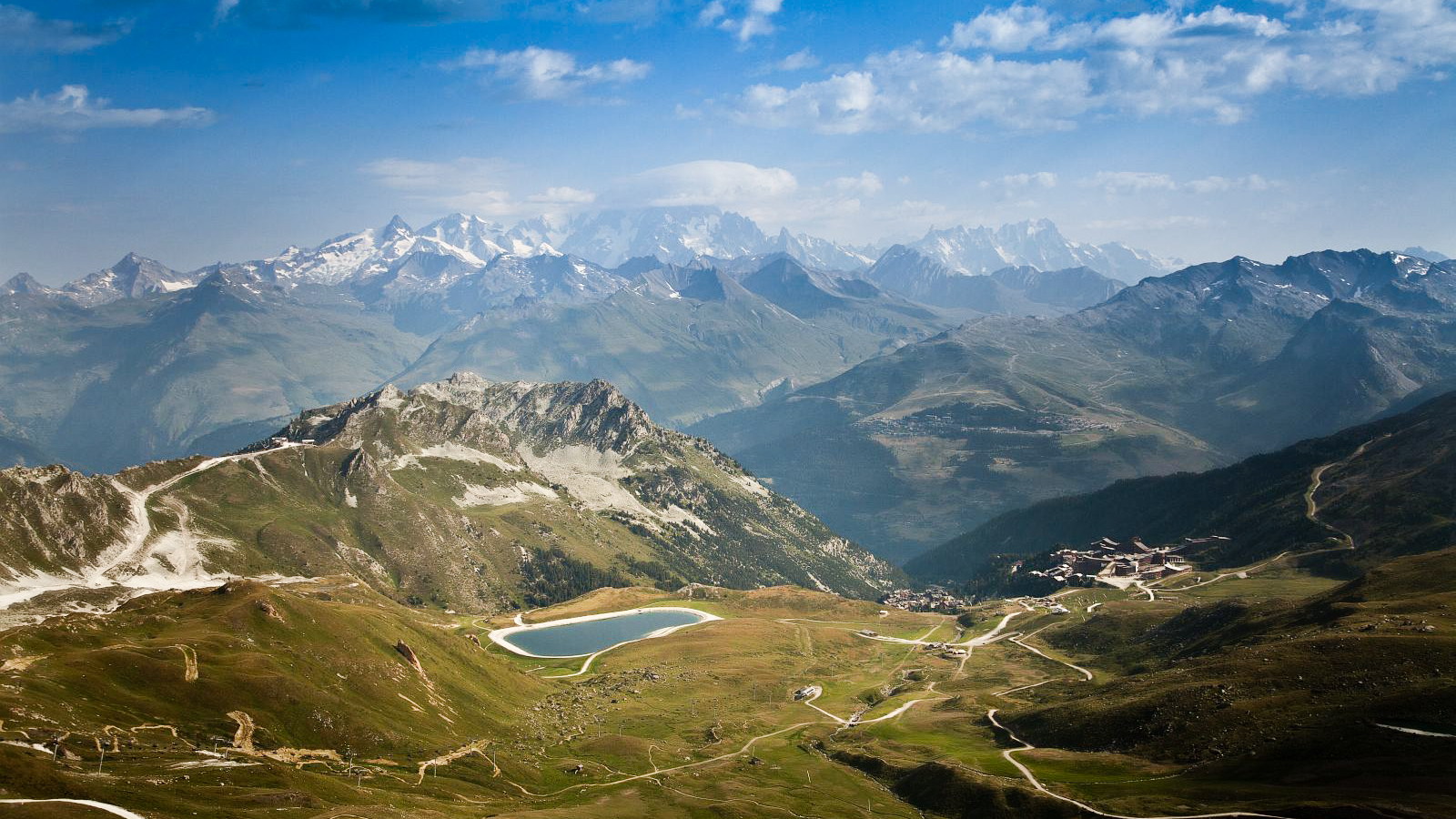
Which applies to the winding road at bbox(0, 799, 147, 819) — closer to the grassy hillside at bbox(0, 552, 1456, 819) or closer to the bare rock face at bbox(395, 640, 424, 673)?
the grassy hillside at bbox(0, 552, 1456, 819)

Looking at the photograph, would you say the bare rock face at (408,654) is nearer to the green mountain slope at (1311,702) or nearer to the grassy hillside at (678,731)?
the grassy hillside at (678,731)

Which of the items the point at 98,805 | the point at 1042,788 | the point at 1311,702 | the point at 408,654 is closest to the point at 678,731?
the point at 408,654

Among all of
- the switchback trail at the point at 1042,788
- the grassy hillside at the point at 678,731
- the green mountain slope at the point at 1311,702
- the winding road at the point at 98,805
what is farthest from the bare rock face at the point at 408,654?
the green mountain slope at the point at 1311,702

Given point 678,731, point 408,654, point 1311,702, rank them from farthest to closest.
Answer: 1. point 678,731
2. point 408,654
3. point 1311,702

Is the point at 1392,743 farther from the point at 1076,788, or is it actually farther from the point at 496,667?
the point at 496,667

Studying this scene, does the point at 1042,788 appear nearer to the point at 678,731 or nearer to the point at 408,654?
the point at 678,731

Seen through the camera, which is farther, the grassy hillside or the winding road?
the grassy hillside

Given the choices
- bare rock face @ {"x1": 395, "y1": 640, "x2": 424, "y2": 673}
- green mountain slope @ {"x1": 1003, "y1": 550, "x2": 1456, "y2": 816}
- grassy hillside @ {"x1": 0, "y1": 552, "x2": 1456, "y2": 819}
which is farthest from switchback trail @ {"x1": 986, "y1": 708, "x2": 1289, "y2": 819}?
bare rock face @ {"x1": 395, "y1": 640, "x2": 424, "y2": 673}

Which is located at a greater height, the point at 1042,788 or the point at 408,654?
the point at 408,654

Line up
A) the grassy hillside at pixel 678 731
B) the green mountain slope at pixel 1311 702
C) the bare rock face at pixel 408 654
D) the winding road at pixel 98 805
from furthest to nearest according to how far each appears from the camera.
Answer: the bare rock face at pixel 408 654 → the green mountain slope at pixel 1311 702 → the grassy hillside at pixel 678 731 → the winding road at pixel 98 805

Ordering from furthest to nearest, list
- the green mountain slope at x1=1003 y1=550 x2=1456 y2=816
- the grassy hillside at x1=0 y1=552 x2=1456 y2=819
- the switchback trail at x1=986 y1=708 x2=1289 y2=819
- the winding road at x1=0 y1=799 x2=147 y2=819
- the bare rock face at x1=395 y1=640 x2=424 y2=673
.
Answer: the bare rock face at x1=395 y1=640 x2=424 y2=673 → the green mountain slope at x1=1003 y1=550 x2=1456 y2=816 → the grassy hillside at x1=0 y1=552 x2=1456 y2=819 → the switchback trail at x1=986 y1=708 x2=1289 y2=819 → the winding road at x1=0 y1=799 x2=147 y2=819

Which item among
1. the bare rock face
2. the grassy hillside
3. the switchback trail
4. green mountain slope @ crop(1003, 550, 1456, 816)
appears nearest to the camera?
the switchback trail

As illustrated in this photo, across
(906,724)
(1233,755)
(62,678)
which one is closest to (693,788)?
(906,724)
